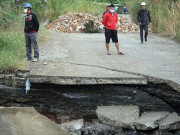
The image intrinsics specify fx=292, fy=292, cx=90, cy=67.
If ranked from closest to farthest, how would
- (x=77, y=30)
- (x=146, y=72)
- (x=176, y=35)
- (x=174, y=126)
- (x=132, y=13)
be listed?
(x=174, y=126) < (x=146, y=72) < (x=176, y=35) < (x=77, y=30) < (x=132, y=13)

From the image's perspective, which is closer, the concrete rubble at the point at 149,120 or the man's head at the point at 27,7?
the concrete rubble at the point at 149,120

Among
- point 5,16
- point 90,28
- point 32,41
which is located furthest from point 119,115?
point 90,28

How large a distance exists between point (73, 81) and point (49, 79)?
0.45 meters

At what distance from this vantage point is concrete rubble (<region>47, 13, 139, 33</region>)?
50.6ft

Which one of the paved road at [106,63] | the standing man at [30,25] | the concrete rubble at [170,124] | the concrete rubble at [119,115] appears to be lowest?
the concrete rubble at [170,124]

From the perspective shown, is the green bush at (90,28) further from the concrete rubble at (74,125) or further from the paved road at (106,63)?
the concrete rubble at (74,125)

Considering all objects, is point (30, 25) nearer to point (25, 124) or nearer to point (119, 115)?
point (25, 124)

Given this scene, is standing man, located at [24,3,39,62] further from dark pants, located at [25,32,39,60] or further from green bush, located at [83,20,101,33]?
green bush, located at [83,20,101,33]

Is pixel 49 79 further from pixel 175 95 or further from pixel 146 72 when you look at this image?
pixel 175 95

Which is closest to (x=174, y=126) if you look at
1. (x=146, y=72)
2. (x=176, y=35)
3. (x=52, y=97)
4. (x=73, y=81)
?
(x=146, y=72)

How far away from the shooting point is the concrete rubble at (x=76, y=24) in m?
15.4

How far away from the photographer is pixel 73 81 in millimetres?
5410

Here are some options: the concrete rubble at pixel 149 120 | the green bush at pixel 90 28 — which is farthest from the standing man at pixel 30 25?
the green bush at pixel 90 28

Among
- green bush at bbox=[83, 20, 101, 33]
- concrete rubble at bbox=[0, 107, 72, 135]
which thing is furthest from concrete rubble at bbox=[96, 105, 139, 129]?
green bush at bbox=[83, 20, 101, 33]
